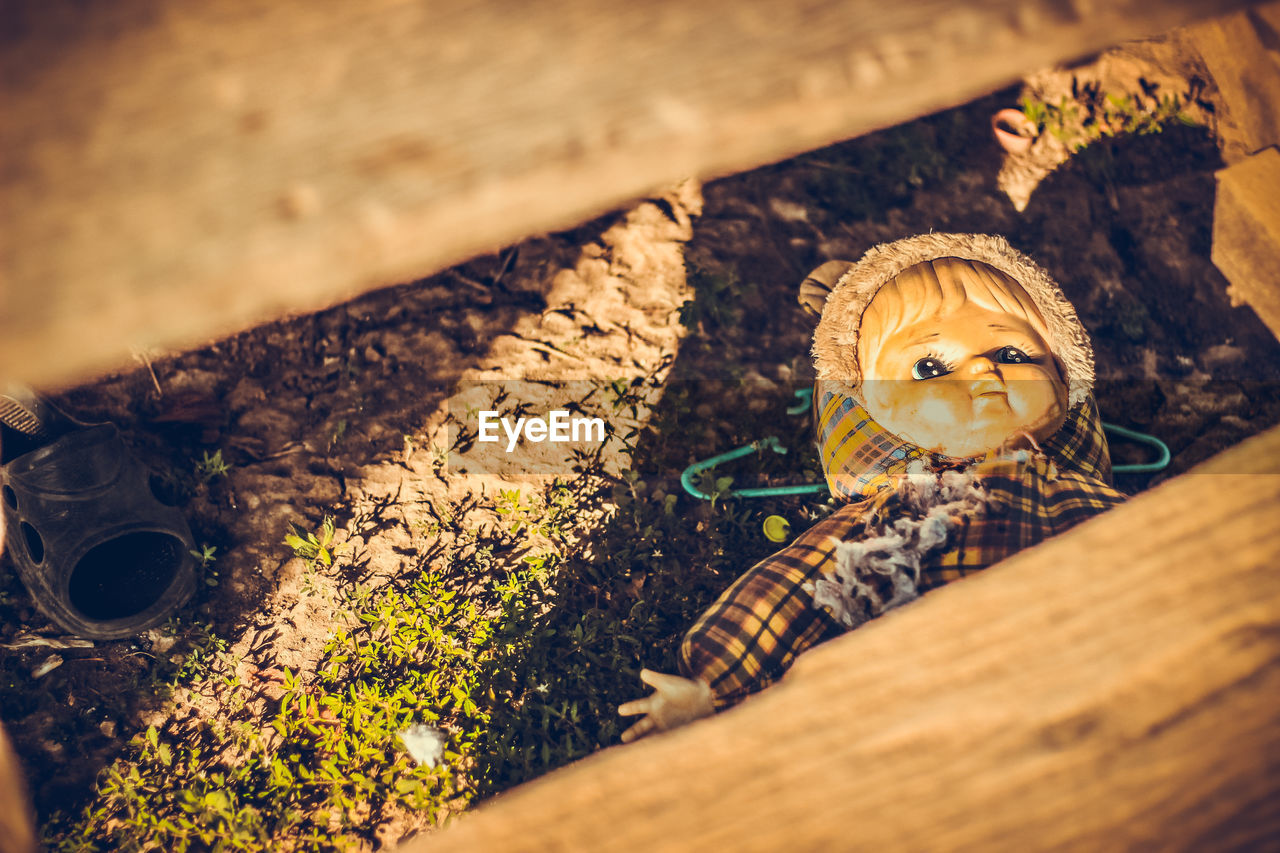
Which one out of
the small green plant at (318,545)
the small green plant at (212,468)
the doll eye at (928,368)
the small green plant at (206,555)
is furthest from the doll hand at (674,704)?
the small green plant at (212,468)

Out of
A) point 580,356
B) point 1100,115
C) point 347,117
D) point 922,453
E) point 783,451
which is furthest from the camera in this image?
point 1100,115

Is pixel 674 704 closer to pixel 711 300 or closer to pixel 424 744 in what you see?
pixel 424 744

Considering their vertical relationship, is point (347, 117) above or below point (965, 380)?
below

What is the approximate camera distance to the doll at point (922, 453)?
5.44ft

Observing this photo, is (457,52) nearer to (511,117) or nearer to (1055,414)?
(511,117)

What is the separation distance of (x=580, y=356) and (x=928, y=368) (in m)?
1.52

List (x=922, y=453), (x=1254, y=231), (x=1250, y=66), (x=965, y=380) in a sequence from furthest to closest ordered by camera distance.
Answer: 1. (x=1254, y=231)
2. (x=922, y=453)
3. (x=965, y=380)
4. (x=1250, y=66)

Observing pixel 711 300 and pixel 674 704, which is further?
pixel 711 300

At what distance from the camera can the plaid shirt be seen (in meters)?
1.64

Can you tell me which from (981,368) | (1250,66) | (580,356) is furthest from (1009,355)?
(580,356)

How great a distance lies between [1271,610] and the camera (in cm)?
55

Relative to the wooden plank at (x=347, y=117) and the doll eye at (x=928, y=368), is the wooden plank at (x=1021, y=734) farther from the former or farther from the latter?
the doll eye at (x=928, y=368)

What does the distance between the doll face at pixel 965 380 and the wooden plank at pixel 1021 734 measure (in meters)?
1.23

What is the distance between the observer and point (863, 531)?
72.5 inches
